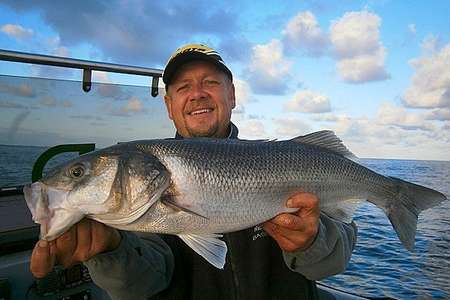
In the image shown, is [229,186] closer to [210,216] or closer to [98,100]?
[210,216]

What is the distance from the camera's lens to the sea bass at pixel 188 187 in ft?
7.97

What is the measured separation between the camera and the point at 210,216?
8.87 feet

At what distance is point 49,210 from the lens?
2.35m

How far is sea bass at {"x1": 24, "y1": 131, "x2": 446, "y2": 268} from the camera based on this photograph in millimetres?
2430

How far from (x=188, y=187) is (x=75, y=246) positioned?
33.1 inches

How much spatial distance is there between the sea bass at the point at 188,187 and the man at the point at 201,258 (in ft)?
0.52

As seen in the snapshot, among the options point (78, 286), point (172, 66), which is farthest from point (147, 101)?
point (78, 286)

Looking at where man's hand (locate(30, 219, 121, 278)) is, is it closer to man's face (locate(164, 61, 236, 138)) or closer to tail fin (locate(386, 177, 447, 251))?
man's face (locate(164, 61, 236, 138))

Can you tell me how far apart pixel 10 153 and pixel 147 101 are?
6.30 feet

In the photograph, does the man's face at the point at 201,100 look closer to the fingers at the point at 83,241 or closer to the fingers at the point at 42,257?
the fingers at the point at 83,241

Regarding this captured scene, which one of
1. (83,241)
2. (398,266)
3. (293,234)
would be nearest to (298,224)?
(293,234)

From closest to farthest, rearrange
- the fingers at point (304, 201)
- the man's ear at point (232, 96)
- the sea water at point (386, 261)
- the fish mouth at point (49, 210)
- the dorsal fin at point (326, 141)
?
the fish mouth at point (49, 210), the fingers at point (304, 201), the dorsal fin at point (326, 141), the sea water at point (386, 261), the man's ear at point (232, 96)

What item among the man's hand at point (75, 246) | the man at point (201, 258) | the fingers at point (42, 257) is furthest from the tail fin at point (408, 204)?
the fingers at point (42, 257)

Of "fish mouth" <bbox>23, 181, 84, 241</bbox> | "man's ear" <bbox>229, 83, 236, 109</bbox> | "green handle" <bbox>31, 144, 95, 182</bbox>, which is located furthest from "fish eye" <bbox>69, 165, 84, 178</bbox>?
"man's ear" <bbox>229, 83, 236, 109</bbox>
